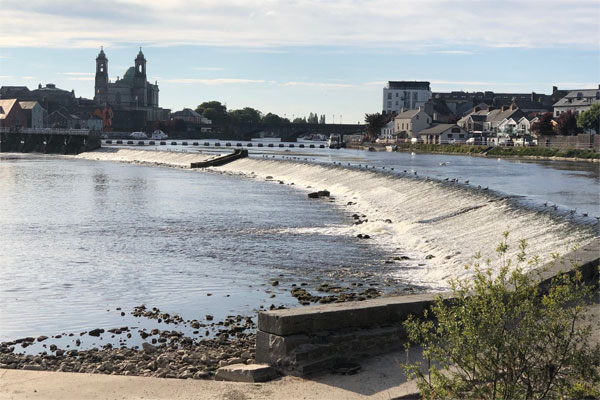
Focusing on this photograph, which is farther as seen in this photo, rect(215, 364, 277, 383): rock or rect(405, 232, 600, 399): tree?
rect(215, 364, 277, 383): rock

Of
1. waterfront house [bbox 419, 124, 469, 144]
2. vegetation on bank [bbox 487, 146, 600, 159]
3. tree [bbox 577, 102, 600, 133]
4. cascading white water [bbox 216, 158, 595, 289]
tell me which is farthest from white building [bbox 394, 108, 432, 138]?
cascading white water [bbox 216, 158, 595, 289]

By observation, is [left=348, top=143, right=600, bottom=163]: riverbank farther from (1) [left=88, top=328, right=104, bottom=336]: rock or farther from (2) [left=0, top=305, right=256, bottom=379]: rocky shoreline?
(1) [left=88, top=328, right=104, bottom=336]: rock

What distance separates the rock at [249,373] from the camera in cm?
1247

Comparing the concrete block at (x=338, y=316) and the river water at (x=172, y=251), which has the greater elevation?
the concrete block at (x=338, y=316)

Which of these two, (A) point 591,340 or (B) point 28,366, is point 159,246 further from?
(A) point 591,340

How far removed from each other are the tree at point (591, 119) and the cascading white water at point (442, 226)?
266ft

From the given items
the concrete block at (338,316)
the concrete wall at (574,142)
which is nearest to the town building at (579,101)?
the concrete wall at (574,142)

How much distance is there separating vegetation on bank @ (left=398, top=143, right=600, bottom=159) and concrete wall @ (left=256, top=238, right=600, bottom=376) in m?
86.5

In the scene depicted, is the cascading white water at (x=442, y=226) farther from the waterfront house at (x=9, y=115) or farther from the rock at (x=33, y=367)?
the waterfront house at (x=9, y=115)

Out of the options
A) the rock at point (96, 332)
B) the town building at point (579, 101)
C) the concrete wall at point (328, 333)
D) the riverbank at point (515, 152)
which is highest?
the town building at point (579, 101)

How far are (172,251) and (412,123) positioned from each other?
144999mm

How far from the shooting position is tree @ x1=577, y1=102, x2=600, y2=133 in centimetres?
12512

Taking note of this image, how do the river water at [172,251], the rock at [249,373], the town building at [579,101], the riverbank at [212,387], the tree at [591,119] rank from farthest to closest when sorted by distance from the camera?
Answer: 1. the town building at [579,101]
2. the tree at [591,119]
3. the river water at [172,251]
4. the rock at [249,373]
5. the riverbank at [212,387]

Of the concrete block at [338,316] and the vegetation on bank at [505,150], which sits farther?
the vegetation on bank at [505,150]
